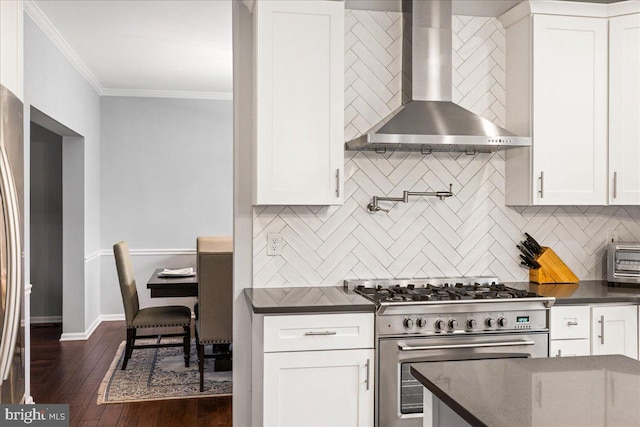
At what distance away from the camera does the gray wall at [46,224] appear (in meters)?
6.68

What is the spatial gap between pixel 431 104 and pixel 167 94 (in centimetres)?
466

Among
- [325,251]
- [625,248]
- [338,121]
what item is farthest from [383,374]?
[625,248]

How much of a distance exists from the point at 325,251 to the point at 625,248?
177cm

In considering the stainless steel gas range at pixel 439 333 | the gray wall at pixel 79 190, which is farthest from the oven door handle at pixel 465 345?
the gray wall at pixel 79 190

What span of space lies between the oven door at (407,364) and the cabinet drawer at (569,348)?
36cm

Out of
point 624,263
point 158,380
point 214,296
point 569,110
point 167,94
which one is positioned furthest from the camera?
point 167,94

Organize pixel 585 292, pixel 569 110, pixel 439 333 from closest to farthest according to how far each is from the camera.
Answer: pixel 439 333 → pixel 585 292 → pixel 569 110

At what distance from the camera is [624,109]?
328 cm

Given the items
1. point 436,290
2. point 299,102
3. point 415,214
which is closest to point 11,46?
point 299,102

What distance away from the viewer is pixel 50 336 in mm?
6105

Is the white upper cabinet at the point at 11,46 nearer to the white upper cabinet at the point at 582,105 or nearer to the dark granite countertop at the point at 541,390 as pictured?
the dark granite countertop at the point at 541,390

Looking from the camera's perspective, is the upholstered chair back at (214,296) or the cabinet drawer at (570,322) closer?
the cabinet drawer at (570,322)

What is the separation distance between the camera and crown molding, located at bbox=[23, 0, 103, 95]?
4.11 m

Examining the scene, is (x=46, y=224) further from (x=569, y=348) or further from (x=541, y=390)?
(x=541, y=390)
